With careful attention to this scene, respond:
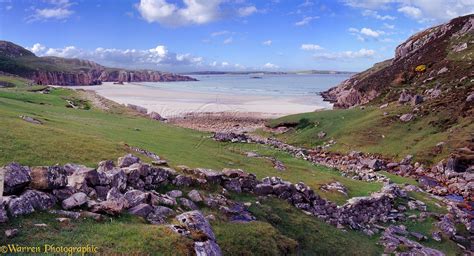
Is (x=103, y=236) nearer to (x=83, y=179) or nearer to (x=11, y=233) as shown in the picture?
(x=11, y=233)

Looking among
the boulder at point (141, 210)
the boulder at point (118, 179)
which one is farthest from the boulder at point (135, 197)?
the boulder at point (118, 179)

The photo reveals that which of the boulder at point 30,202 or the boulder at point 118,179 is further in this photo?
the boulder at point 118,179

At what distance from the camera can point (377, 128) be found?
65.7 metres

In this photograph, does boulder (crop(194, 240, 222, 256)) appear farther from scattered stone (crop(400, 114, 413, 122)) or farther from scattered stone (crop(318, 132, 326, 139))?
scattered stone (crop(400, 114, 413, 122))

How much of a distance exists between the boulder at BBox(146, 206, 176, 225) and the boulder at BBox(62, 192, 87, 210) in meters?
2.99

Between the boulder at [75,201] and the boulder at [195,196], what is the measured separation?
642cm

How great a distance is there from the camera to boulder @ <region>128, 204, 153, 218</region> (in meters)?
18.4

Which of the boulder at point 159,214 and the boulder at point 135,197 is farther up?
the boulder at point 135,197

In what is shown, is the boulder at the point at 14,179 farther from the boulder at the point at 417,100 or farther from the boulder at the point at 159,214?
the boulder at the point at 417,100

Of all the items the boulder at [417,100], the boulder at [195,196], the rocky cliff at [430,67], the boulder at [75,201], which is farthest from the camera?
the rocky cliff at [430,67]

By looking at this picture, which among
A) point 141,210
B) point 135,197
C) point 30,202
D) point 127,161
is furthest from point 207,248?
point 127,161

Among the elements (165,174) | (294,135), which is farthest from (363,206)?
(294,135)

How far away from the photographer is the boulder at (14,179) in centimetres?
1614

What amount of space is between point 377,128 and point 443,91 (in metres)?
14.7
